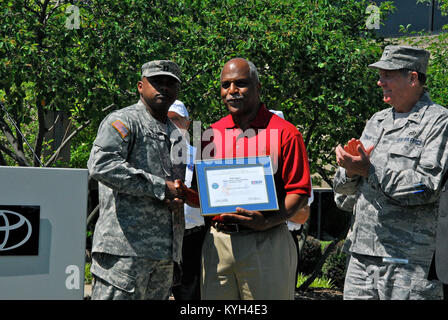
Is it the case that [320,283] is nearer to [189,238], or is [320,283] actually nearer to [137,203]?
[189,238]

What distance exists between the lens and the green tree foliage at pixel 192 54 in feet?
23.6

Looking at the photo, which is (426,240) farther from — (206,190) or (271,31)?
(271,31)

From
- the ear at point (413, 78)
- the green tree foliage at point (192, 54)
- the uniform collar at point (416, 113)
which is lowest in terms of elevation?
the uniform collar at point (416, 113)

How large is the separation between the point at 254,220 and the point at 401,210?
86 cm

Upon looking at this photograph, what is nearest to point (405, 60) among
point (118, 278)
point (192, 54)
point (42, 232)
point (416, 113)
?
point (416, 113)

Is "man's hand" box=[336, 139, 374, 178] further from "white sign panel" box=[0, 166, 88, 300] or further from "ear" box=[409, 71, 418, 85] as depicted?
"white sign panel" box=[0, 166, 88, 300]

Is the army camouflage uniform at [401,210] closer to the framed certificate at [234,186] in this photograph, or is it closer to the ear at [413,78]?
the ear at [413,78]

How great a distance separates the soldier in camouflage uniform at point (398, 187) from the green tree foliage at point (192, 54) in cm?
397

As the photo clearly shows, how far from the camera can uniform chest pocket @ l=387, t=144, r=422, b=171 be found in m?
3.58

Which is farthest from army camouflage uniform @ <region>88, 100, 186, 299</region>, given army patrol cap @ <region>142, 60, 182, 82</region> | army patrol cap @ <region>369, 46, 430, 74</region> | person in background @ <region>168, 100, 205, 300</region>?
army patrol cap @ <region>369, 46, 430, 74</region>

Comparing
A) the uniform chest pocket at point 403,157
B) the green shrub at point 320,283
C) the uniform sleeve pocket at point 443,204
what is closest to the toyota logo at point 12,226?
the uniform chest pocket at point 403,157

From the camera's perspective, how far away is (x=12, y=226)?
3.19 m
